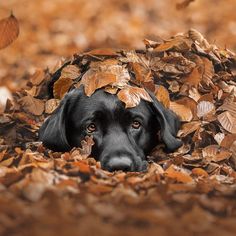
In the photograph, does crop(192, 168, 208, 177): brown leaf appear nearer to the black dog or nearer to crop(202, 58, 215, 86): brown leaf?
the black dog

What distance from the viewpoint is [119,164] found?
18.5ft

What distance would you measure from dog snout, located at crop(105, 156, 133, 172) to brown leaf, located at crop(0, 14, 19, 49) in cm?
147

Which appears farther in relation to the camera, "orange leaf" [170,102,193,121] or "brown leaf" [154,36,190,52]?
"brown leaf" [154,36,190,52]

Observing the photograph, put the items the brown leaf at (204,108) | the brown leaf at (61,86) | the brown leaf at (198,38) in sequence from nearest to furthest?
1. the brown leaf at (204,108)
2. the brown leaf at (61,86)
3. the brown leaf at (198,38)

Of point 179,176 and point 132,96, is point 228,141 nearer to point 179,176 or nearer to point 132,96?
point 132,96

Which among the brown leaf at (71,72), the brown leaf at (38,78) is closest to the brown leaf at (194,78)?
the brown leaf at (71,72)

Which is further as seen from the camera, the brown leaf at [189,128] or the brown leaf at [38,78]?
the brown leaf at [38,78]

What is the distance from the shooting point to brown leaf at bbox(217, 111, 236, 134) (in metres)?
6.45

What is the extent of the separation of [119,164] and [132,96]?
2.53ft

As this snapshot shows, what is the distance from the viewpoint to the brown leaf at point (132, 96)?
20.1ft

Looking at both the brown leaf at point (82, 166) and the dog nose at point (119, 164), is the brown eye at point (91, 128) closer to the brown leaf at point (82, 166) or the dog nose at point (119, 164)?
the dog nose at point (119, 164)

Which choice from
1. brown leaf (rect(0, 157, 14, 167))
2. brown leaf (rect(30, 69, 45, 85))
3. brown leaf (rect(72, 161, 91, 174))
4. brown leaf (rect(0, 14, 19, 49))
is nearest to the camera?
brown leaf (rect(72, 161, 91, 174))

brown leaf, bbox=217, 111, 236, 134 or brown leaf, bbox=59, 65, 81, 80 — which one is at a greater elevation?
brown leaf, bbox=59, 65, 81, 80

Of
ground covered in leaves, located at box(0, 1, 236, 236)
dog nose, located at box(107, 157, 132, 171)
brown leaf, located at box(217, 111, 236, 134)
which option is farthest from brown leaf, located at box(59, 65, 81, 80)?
dog nose, located at box(107, 157, 132, 171)
